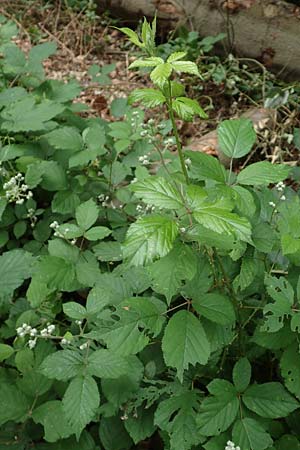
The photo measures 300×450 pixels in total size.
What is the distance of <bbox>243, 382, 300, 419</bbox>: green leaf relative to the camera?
148 cm

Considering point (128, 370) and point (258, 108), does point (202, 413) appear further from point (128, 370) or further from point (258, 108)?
point (258, 108)

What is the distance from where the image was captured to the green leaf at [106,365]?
5.10ft

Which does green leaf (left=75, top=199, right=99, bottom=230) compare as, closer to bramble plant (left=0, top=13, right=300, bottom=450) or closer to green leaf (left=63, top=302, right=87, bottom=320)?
bramble plant (left=0, top=13, right=300, bottom=450)

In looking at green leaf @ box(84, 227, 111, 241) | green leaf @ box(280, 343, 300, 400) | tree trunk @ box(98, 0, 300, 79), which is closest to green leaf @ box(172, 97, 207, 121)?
green leaf @ box(280, 343, 300, 400)

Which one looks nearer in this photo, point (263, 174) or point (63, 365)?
point (263, 174)

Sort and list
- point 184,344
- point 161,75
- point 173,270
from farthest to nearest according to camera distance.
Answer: point 184,344 → point 173,270 → point 161,75

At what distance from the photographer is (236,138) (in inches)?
59.3

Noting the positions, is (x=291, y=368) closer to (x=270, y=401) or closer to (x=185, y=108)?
(x=270, y=401)

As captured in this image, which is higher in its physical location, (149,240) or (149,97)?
(149,97)

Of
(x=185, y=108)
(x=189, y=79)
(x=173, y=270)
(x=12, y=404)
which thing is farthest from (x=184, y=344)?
(x=189, y=79)

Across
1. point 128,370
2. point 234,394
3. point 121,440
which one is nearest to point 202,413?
point 234,394

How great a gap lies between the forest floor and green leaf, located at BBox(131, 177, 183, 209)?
4.66ft

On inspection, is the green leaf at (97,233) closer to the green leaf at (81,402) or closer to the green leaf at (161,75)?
the green leaf at (81,402)

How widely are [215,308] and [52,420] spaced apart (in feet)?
2.30
